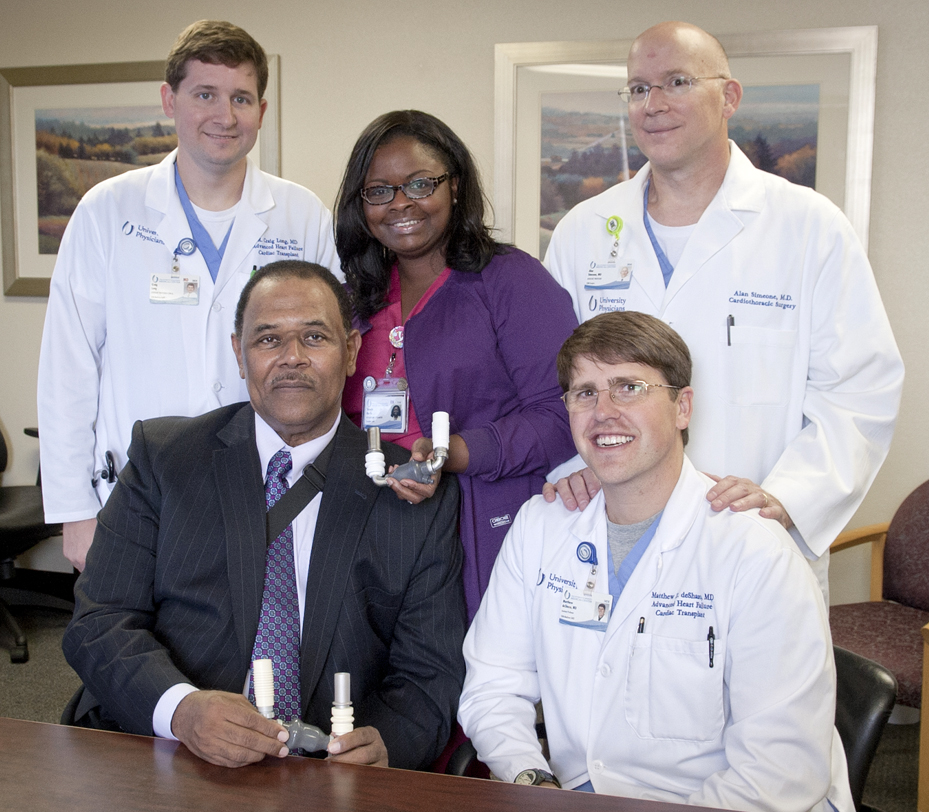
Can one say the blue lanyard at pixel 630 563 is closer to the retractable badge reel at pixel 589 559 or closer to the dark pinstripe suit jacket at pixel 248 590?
the retractable badge reel at pixel 589 559

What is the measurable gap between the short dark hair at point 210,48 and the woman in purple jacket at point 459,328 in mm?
477

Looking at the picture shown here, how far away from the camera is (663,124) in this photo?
219 cm

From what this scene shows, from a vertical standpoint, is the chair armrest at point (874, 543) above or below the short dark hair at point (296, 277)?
below

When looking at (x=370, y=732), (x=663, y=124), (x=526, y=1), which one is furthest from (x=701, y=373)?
(x=526, y=1)

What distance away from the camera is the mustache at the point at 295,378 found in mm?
2020

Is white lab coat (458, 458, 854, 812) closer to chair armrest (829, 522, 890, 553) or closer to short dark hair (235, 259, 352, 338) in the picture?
short dark hair (235, 259, 352, 338)

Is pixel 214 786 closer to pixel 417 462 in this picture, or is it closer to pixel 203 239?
pixel 417 462

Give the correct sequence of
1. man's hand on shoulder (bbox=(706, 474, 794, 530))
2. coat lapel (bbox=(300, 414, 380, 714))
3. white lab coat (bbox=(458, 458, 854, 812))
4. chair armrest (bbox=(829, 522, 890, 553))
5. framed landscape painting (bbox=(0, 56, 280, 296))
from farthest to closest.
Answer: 1. framed landscape painting (bbox=(0, 56, 280, 296))
2. chair armrest (bbox=(829, 522, 890, 553))
3. coat lapel (bbox=(300, 414, 380, 714))
4. man's hand on shoulder (bbox=(706, 474, 794, 530))
5. white lab coat (bbox=(458, 458, 854, 812))

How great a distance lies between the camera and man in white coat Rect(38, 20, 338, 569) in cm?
244

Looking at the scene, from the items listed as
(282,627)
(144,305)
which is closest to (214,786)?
(282,627)

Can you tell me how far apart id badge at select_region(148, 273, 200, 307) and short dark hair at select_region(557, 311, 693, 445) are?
1.15m

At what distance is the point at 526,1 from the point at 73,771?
12.4 feet

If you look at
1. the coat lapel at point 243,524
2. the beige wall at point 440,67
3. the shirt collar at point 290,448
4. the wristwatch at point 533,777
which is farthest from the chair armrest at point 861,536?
the coat lapel at point 243,524

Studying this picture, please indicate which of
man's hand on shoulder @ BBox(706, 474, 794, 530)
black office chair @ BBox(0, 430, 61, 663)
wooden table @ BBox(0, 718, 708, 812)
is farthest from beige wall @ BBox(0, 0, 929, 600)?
wooden table @ BBox(0, 718, 708, 812)
